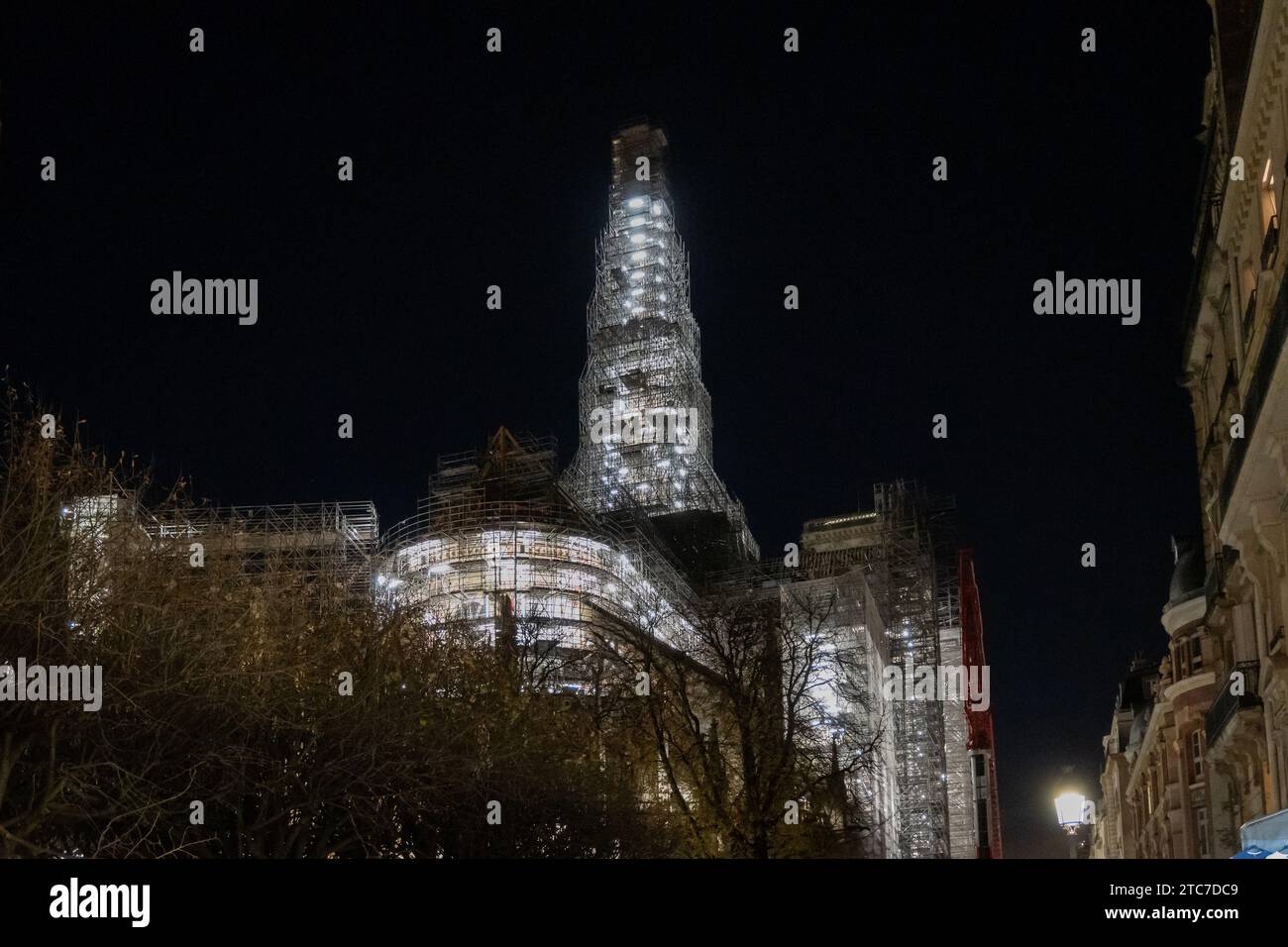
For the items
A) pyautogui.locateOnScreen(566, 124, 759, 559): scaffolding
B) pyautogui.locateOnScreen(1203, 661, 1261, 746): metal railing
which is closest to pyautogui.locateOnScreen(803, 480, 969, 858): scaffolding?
pyautogui.locateOnScreen(566, 124, 759, 559): scaffolding

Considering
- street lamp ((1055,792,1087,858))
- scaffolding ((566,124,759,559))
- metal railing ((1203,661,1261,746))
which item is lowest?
street lamp ((1055,792,1087,858))

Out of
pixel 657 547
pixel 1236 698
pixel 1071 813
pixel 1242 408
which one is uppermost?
pixel 657 547

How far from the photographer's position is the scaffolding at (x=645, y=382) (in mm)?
125062

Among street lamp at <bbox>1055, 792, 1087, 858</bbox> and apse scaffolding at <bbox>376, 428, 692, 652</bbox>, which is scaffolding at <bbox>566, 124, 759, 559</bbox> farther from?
street lamp at <bbox>1055, 792, 1087, 858</bbox>

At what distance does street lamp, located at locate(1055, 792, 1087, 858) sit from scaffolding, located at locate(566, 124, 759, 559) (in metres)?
92.3

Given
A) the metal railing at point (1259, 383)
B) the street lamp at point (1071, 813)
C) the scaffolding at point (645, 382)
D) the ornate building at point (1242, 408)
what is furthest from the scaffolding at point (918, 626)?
the street lamp at point (1071, 813)

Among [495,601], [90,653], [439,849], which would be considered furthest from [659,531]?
[90,653]

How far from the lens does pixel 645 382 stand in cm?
13025

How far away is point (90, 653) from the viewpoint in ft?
69.9

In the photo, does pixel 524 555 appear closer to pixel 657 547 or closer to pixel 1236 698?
pixel 657 547

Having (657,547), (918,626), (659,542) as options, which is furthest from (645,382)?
(918,626)

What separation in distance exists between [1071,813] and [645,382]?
109 meters

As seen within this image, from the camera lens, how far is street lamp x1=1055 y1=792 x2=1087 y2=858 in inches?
888
